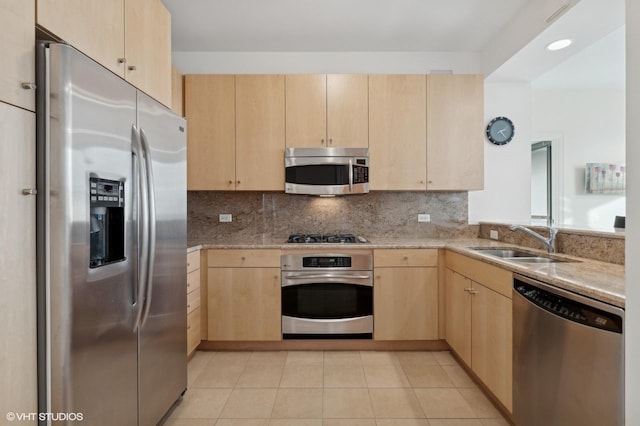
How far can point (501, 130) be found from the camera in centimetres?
335

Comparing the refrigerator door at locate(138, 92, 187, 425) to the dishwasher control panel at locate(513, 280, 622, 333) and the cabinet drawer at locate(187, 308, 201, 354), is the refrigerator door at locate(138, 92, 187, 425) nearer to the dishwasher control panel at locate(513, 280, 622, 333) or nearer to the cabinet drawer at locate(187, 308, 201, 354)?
the cabinet drawer at locate(187, 308, 201, 354)

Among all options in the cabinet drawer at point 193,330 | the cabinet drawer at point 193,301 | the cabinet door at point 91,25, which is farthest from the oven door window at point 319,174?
the cabinet door at point 91,25

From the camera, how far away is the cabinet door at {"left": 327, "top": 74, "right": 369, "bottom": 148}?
3055 mm

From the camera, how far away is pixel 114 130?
4.56 feet

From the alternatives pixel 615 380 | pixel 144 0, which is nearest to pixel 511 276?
pixel 615 380

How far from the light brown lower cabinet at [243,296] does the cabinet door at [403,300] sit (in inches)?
33.2

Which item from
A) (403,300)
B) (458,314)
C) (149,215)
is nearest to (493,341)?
(458,314)

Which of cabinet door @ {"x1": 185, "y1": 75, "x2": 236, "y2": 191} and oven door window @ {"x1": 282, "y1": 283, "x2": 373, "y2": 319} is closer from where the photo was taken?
oven door window @ {"x1": 282, "y1": 283, "x2": 373, "y2": 319}

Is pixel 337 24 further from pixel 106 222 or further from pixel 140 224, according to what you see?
pixel 106 222

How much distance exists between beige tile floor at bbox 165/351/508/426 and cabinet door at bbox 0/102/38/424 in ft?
3.56

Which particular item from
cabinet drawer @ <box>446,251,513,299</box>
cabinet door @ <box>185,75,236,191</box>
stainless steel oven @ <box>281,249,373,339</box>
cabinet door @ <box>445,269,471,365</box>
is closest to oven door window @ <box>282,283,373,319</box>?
stainless steel oven @ <box>281,249,373,339</box>

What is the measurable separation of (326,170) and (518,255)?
166 cm

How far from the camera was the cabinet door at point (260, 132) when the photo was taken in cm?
305

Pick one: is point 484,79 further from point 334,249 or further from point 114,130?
point 114,130
